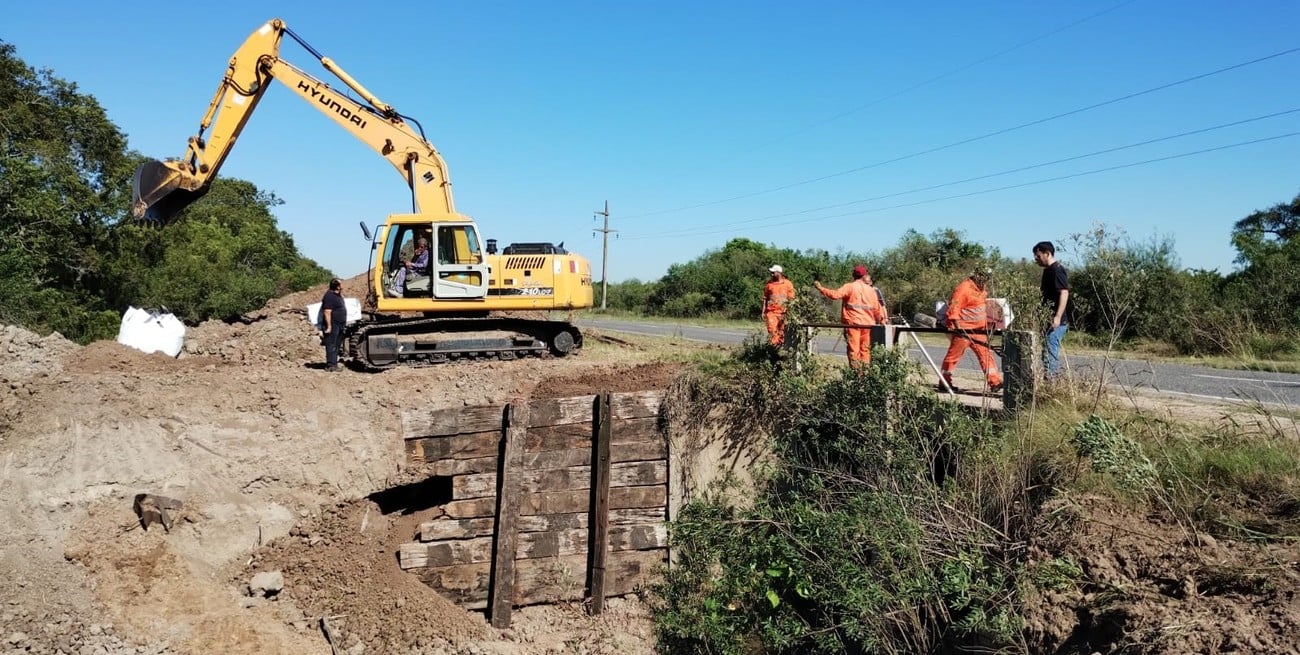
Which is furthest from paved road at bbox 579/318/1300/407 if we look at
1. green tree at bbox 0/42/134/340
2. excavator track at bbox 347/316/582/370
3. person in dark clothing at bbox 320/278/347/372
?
green tree at bbox 0/42/134/340

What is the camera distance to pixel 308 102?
13.3 metres

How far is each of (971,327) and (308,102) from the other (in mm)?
10937

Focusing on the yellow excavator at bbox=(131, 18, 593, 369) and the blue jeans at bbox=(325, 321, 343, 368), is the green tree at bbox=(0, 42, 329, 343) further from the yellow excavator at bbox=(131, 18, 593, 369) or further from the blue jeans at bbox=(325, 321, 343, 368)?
the blue jeans at bbox=(325, 321, 343, 368)

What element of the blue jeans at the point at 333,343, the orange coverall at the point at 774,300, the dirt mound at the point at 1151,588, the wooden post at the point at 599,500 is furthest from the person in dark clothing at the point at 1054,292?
the blue jeans at the point at 333,343

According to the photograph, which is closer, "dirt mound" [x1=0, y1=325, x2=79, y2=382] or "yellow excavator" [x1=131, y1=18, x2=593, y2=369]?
"dirt mound" [x1=0, y1=325, x2=79, y2=382]

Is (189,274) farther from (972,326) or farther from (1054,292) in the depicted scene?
(1054,292)

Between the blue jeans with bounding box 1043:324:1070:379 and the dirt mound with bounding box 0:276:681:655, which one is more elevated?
the blue jeans with bounding box 1043:324:1070:379

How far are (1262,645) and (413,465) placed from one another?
6.85 meters

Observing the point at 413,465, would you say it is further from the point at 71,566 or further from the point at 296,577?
the point at 71,566

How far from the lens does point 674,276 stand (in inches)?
1713

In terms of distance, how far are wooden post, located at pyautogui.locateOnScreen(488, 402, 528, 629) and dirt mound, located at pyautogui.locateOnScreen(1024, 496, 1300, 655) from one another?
16.0 feet

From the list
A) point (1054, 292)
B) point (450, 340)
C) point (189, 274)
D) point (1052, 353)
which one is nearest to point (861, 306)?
point (1054, 292)

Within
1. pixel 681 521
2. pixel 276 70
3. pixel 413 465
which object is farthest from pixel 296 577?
pixel 276 70

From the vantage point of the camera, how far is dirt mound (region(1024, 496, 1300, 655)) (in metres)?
3.87
